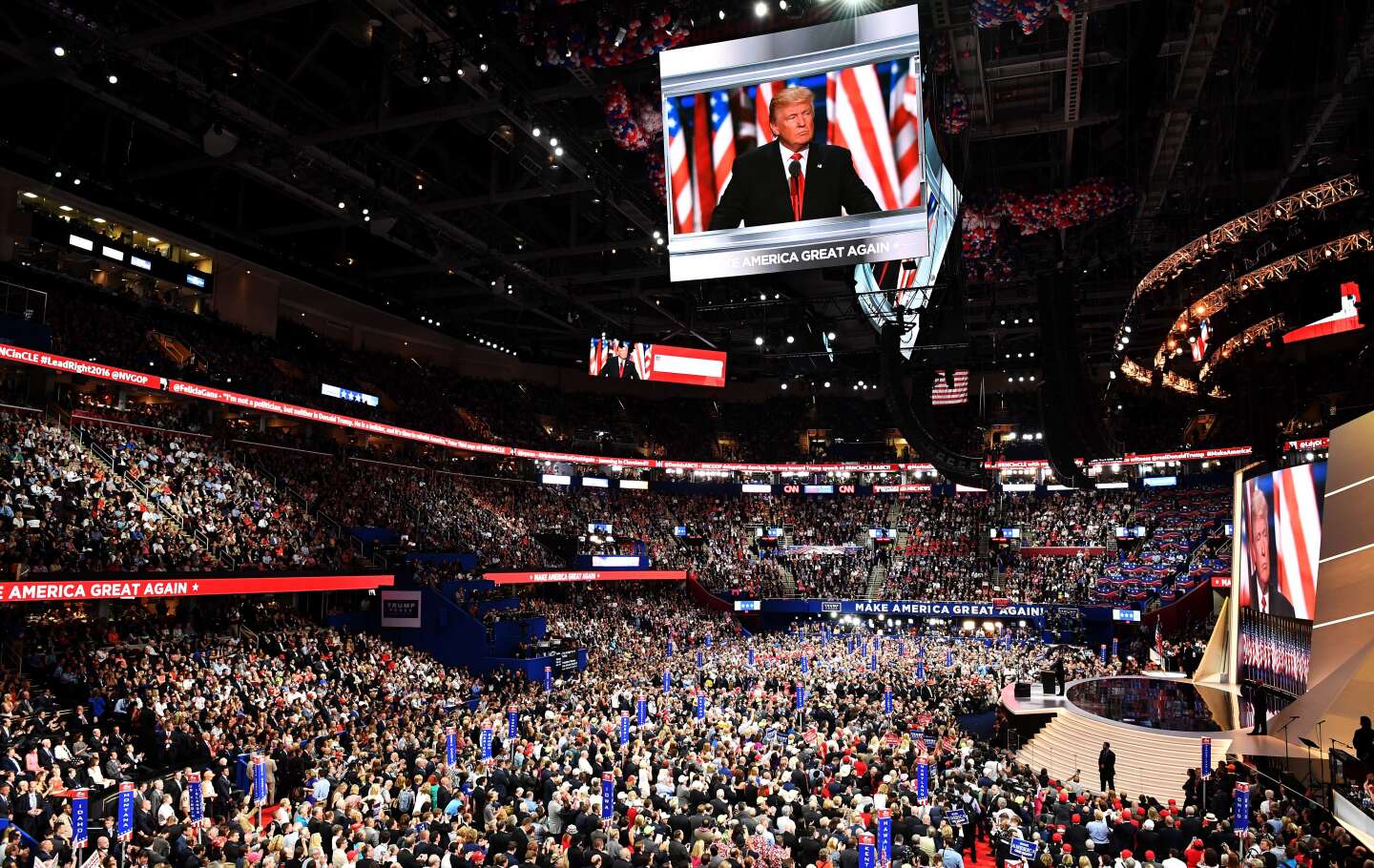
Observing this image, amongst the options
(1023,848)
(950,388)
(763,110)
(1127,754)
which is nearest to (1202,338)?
(1127,754)

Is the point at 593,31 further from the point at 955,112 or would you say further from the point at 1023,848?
the point at 1023,848

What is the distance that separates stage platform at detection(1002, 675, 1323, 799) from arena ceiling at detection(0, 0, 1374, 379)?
10040mm

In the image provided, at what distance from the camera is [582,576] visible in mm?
37531

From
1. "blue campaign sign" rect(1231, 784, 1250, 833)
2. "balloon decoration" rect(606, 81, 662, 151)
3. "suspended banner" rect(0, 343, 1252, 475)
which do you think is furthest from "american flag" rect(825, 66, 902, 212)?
"suspended banner" rect(0, 343, 1252, 475)

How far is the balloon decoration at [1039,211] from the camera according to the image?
18.5 metres

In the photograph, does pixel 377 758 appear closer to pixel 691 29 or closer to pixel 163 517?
pixel 163 517

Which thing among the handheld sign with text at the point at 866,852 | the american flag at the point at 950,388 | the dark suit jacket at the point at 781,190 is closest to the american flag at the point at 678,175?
the dark suit jacket at the point at 781,190

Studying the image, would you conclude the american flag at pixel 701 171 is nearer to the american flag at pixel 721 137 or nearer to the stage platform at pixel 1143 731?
the american flag at pixel 721 137

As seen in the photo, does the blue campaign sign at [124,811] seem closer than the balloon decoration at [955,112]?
Yes

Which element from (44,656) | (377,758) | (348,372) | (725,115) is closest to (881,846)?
(725,115)

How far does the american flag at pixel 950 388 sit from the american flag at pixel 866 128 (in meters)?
27.1

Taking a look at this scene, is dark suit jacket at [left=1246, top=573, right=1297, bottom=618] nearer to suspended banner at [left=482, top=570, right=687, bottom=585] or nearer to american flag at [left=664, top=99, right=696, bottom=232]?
american flag at [left=664, top=99, right=696, bottom=232]

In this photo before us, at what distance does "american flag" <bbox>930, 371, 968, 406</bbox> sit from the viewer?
3394cm

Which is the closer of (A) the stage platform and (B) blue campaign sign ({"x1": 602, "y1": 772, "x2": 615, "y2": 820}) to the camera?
(B) blue campaign sign ({"x1": 602, "y1": 772, "x2": 615, "y2": 820})
